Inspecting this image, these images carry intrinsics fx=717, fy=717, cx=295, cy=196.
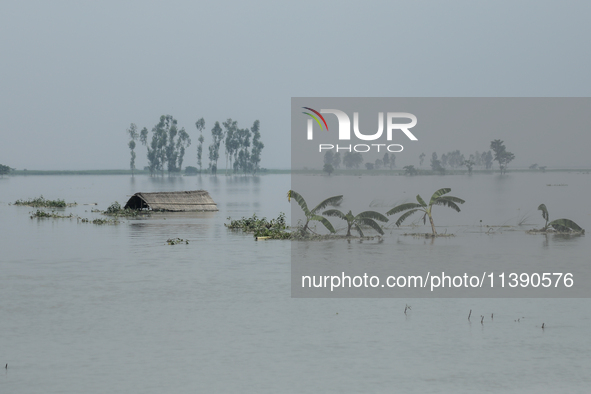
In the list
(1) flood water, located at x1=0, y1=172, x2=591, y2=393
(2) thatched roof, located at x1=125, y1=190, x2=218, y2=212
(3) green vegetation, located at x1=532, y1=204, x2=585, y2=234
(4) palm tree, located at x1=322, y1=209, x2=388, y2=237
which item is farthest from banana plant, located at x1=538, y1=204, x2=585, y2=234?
(2) thatched roof, located at x1=125, y1=190, x2=218, y2=212

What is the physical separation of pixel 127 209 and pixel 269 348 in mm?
30720

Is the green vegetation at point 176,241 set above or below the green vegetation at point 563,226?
below

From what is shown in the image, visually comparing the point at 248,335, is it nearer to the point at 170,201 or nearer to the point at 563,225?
the point at 563,225

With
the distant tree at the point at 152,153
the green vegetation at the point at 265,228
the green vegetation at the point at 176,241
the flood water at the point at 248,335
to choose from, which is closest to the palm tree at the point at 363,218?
the green vegetation at the point at 265,228

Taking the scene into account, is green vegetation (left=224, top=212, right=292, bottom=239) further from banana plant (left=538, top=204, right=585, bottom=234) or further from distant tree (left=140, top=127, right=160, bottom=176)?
distant tree (left=140, top=127, right=160, bottom=176)

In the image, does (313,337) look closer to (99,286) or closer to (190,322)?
(190,322)

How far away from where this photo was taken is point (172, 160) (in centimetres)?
19262

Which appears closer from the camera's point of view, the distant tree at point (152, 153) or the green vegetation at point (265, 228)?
the green vegetation at point (265, 228)

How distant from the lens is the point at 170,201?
1609 inches

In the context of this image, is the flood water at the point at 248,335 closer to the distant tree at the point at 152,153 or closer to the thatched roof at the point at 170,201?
the thatched roof at the point at 170,201

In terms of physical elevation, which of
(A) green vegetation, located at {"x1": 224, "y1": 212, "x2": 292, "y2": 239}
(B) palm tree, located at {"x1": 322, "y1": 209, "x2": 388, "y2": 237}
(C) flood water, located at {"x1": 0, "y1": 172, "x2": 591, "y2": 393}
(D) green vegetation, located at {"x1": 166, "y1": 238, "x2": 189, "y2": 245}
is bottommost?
(C) flood water, located at {"x1": 0, "y1": 172, "x2": 591, "y2": 393}

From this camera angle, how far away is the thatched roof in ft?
132

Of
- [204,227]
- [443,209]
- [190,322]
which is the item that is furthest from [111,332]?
[443,209]

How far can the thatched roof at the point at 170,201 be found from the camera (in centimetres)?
4012
